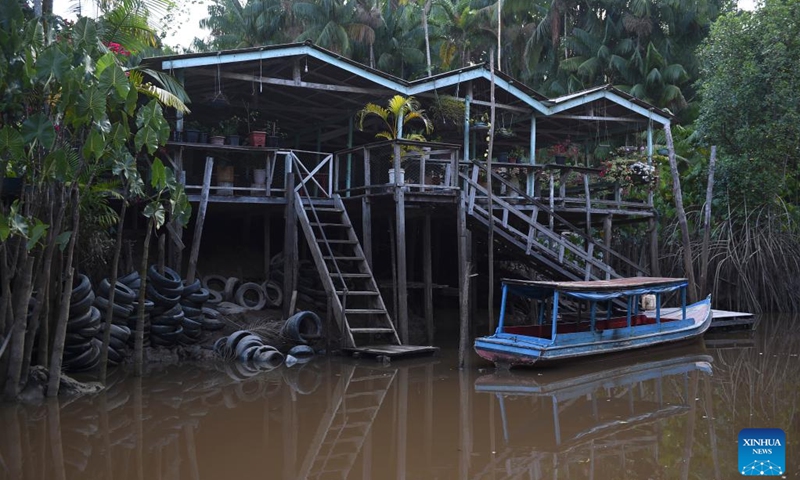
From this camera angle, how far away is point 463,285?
12.6m

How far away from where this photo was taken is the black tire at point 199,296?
512 inches

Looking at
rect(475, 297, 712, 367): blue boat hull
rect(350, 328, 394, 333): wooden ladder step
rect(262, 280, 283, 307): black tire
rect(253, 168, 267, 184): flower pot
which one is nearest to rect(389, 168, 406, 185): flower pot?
rect(253, 168, 267, 184): flower pot

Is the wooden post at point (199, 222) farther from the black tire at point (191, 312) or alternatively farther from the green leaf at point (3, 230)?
the green leaf at point (3, 230)

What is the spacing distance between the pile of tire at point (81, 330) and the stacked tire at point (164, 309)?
1.29 metres

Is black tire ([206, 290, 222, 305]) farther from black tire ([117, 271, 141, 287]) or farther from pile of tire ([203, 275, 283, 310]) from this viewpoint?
black tire ([117, 271, 141, 287])

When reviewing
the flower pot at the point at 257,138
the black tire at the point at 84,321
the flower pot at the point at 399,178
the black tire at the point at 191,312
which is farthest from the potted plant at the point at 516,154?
the black tire at the point at 84,321

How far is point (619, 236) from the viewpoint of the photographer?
875 inches

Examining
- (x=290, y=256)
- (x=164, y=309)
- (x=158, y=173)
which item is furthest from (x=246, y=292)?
(x=158, y=173)

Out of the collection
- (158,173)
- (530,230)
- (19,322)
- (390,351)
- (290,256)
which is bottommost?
(390,351)

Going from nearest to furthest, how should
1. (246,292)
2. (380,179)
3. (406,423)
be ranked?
(406,423) → (246,292) → (380,179)

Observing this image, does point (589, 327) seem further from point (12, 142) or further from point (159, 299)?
point (12, 142)

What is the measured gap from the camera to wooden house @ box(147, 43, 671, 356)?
552 inches

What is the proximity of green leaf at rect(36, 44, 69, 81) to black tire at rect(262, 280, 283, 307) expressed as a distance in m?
7.10

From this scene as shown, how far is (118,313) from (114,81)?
441 cm
